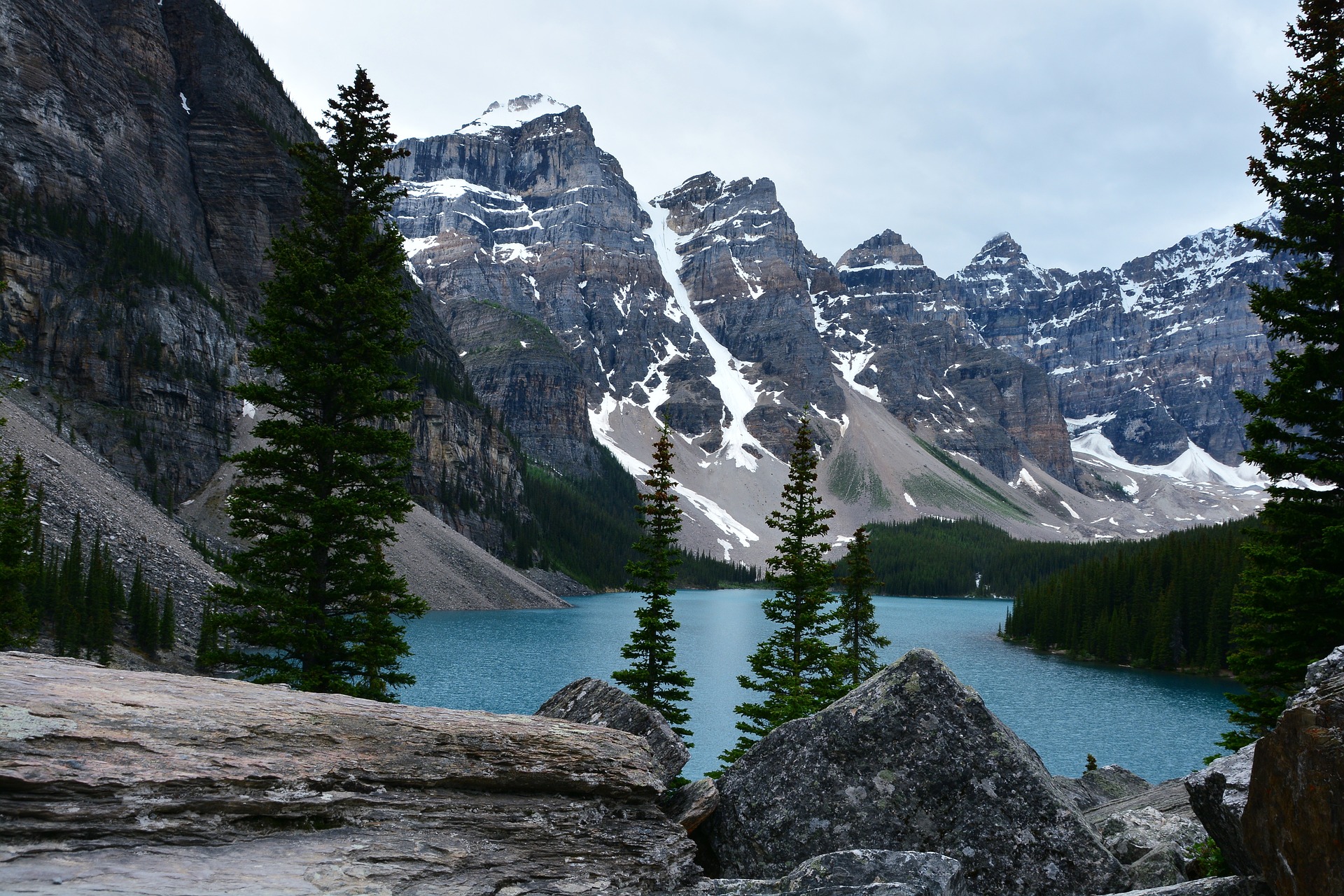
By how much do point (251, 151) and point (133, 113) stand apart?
18.6m

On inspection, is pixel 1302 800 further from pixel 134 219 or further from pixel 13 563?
pixel 134 219

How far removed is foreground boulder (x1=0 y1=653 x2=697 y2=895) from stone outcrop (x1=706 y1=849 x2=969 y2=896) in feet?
3.55

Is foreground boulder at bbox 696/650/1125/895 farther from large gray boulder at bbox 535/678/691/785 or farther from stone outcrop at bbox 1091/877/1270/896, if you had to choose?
stone outcrop at bbox 1091/877/1270/896

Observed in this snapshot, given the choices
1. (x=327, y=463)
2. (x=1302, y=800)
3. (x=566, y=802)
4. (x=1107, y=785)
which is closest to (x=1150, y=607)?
(x=1107, y=785)

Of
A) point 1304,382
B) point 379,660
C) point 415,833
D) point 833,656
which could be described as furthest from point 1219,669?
point 415,833

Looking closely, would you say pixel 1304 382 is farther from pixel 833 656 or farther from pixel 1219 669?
pixel 1219 669

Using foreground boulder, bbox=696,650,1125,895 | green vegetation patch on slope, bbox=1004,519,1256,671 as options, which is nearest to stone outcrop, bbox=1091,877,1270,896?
foreground boulder, bbox=696,650,1125,895

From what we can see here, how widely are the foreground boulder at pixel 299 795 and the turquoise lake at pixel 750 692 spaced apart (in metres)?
27.4

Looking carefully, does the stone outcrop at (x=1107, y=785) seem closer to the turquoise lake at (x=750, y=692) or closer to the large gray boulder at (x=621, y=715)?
the turquoise lake at (x=750, y=692)

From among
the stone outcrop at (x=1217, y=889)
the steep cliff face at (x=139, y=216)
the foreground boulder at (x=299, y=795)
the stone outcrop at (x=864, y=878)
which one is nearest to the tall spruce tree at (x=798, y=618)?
the foreground boulder at (x=299, y=795)

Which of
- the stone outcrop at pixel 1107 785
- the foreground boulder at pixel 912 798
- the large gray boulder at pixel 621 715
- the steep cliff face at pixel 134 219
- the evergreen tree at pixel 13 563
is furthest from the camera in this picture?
the steep cliff face at pixel 134 219

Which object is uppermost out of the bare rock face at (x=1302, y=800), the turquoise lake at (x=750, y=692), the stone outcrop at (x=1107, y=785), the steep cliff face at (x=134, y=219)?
the steep cliff face at (x=134, y=219)

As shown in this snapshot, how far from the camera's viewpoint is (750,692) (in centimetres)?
5216

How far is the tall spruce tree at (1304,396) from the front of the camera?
1636 centimetres
